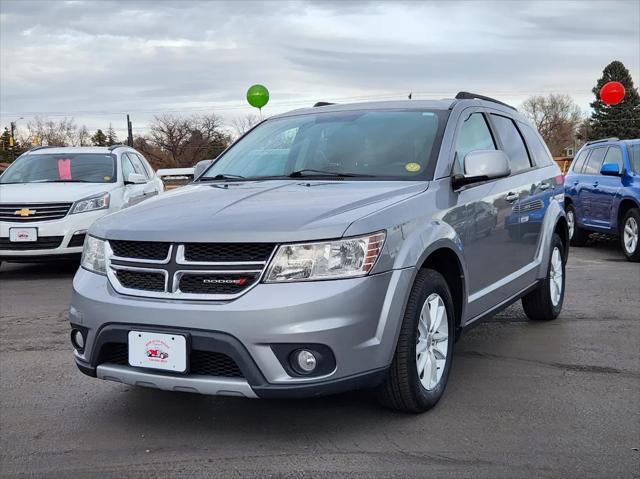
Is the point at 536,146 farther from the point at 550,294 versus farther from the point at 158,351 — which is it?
the point at 158,351

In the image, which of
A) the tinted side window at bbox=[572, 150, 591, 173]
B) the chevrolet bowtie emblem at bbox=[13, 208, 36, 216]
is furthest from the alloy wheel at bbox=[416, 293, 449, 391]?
the tinted side window at bbox=[572, 150, 591, 173]

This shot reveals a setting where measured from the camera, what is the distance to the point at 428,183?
4008mm

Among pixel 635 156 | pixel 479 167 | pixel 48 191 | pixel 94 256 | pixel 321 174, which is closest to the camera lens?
pixel 94 256

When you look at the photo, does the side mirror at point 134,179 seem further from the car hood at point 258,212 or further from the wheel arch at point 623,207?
the wheel arch at point 623,207

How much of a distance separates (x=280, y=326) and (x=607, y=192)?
28.8ft

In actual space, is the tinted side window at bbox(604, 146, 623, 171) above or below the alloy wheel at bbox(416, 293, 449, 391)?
above

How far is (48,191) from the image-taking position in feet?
29.1

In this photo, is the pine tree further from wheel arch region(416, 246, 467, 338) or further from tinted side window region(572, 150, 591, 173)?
wheel arch region(416, 246, 467, 338)

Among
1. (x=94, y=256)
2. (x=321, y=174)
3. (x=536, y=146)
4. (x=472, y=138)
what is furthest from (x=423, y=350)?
(x=536, y=146)

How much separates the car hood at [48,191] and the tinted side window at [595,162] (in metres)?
7.07

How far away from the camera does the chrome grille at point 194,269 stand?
321cm

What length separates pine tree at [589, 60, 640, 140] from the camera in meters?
61.8

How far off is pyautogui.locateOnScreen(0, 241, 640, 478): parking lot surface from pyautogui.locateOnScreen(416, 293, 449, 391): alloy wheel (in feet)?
0.66

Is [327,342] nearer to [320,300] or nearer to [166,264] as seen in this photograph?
[320,300]
